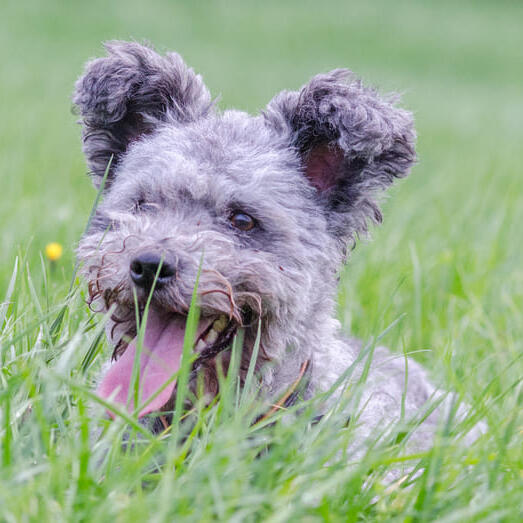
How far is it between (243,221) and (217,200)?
0.17m

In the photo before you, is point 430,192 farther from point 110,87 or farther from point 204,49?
point 204,49

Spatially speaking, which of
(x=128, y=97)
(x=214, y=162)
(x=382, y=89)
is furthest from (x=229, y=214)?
(x=382, y=89)

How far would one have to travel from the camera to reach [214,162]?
3.88 metres

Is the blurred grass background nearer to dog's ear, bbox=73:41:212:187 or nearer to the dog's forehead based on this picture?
dog's ear, bbox=73:41:212:187

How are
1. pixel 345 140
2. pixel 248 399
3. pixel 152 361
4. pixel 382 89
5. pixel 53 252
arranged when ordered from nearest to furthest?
1. pixel 248 399
2. pixel 152 361
3. pixel 345 140
4. pixel 382 89
5. pixel 53 252

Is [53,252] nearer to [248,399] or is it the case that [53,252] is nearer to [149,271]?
[149,271]

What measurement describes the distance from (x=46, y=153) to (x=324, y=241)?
7144mm

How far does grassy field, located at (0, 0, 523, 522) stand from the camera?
2461 millimetres

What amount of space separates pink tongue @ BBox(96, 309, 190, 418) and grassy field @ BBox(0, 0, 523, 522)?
13 centimetres

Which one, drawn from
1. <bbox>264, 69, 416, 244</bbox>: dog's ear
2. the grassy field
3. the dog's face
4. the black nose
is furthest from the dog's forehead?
the grassy field

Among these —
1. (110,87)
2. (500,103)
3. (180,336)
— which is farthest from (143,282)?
(500,103)

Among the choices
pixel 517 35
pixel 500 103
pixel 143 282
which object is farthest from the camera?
pixel 517 35

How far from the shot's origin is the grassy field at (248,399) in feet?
8.07

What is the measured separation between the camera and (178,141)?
4.04 m
